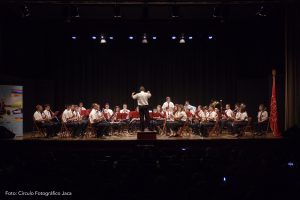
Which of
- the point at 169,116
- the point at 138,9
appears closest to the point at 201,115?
the point at 169,116

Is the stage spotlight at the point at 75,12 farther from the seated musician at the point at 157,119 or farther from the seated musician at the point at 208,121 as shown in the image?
the seated musician at the point at 208,121

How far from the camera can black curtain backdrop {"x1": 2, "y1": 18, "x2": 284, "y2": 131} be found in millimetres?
14641

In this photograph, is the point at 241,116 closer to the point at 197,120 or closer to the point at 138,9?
the point at 197,120

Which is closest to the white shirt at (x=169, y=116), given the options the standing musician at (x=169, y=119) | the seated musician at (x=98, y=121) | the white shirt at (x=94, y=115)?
the standing musician at (x=169, y=119)

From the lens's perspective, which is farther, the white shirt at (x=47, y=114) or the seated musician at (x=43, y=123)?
the white shirt at (x=47, y=114)

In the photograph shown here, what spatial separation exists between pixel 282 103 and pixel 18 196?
450 inches

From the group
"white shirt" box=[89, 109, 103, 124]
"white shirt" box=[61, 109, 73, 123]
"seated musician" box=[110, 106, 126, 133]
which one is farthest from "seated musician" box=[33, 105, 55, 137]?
"seated musician" box=[110, 106, 126, 133]

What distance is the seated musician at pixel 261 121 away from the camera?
38.6ft

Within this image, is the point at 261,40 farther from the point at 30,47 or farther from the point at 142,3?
the point at 30,47

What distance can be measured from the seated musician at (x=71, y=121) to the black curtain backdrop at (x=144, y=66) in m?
3.24

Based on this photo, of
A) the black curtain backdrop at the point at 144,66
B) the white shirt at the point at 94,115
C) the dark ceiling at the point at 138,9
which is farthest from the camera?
the black curtain backdrop at the point at 144,66

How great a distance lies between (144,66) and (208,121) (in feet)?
17.9

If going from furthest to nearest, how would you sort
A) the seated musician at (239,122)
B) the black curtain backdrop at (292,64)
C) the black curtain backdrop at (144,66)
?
1. the black curtain backdrop at (144,66)
2. the seated musician at (239,122)
3. the black curtain backdrop at (292,64)

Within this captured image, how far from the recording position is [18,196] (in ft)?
12.2
